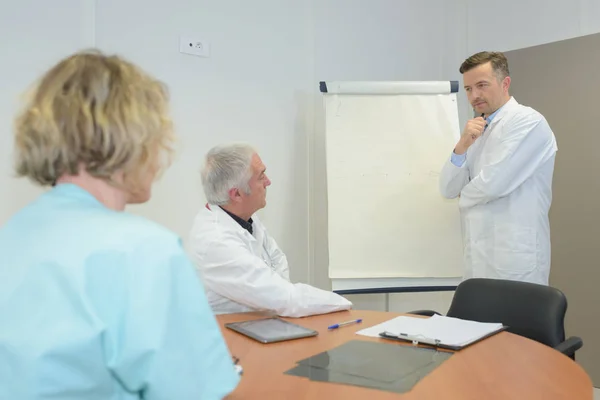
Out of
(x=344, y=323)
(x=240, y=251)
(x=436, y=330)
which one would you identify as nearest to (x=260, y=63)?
(x=240, y=251)

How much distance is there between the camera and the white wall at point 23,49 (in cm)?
259

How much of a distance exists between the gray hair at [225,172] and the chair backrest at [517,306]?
3.23 ft

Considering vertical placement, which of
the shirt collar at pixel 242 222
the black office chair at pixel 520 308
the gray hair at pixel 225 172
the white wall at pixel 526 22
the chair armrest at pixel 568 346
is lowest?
the chair armrest at pixel 568 346

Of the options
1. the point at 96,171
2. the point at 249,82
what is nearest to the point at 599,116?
the point at 249,82

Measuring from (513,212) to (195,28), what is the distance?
1.99m

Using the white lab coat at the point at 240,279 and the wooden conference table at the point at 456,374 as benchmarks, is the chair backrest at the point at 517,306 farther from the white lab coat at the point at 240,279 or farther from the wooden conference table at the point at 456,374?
the white lab coat at the point at 240,279

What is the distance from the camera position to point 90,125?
82 cm

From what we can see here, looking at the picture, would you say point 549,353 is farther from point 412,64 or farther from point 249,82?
point 412,64

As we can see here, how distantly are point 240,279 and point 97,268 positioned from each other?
1.18 meters

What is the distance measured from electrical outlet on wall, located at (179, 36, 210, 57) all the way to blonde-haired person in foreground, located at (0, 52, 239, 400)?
2266mm

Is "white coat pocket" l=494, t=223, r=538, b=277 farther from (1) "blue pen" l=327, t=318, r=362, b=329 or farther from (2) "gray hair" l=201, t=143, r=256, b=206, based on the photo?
(2) "gray hair" l=201, t=143, r=256, b=206

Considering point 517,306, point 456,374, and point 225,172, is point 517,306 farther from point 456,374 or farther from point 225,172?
point 225,172

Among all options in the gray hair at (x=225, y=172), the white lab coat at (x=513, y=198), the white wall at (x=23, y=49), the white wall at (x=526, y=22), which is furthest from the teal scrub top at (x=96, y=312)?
the white wall at (x=526, y=22)

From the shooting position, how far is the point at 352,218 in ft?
10.3
